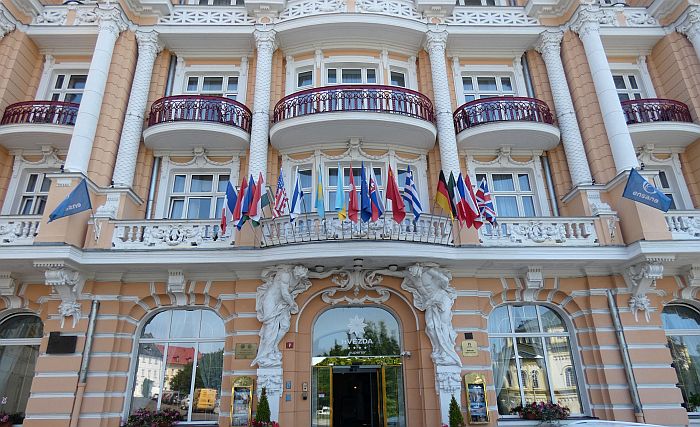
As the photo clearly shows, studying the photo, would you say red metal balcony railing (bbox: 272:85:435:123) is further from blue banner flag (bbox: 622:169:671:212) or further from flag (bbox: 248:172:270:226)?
blue banner flag (bbox: 622:169:671:212)

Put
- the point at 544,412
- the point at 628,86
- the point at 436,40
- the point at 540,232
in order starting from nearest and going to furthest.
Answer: the point at 544,412
the point at 540,232
the point at 436,40
the point at 628,86

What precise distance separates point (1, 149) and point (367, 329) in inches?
463

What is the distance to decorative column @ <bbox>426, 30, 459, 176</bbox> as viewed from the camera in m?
11.9

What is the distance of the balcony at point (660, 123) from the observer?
12.3m

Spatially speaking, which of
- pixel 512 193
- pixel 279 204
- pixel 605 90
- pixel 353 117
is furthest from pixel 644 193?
pixel 279 204

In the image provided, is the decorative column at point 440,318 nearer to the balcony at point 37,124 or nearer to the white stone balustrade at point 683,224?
the white stone balustrade at point 683,224

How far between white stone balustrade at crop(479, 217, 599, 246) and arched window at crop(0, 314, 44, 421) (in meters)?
11.6

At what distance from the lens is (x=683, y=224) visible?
35.1ft

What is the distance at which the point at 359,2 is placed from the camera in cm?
1373

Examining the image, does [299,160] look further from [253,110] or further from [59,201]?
[59,201]

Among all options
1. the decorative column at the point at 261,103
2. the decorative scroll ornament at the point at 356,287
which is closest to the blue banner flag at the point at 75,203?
the decorative column at the point at 261,103

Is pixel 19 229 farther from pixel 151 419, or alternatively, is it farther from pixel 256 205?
pixel 256 205

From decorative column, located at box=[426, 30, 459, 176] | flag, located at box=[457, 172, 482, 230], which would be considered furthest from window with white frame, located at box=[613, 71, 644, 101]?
flag, located at box=[457, 172, 482, 230]

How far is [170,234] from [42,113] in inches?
231
